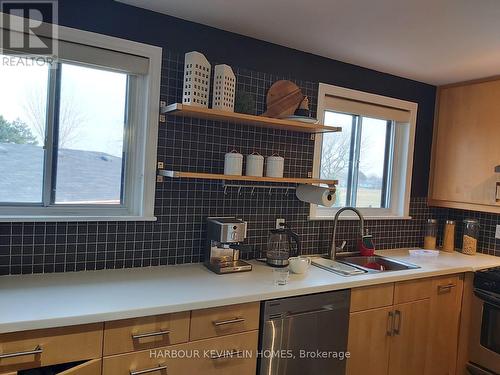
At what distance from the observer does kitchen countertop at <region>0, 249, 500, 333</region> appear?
146 cm

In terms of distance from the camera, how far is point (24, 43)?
184 centimetres

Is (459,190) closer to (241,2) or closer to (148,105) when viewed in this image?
(241,2)

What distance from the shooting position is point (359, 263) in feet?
9.14

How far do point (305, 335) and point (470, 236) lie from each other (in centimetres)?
187

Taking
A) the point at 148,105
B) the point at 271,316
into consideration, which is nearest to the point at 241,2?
the point at 148,105

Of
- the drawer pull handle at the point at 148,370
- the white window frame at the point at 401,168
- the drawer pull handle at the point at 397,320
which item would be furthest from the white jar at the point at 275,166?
the drawer pull handle at the point at 148,370

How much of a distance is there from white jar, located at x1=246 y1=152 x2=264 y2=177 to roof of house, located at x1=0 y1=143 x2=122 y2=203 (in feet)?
2.42

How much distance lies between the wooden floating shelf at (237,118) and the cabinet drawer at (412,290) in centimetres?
106

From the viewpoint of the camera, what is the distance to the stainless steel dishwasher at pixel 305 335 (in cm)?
192

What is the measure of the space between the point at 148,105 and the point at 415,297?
2.00 m

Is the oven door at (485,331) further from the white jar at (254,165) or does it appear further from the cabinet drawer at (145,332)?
the cabinet drawer at (145,332)

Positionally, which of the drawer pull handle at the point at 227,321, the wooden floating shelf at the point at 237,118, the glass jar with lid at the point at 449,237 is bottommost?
the drawer pull handle at the point at 227,321

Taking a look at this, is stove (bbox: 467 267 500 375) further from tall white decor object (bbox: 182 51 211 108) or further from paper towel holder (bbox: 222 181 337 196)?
tall white decor object (bbox: 182 51 211 108)

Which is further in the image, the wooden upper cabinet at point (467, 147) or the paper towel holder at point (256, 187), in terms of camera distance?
the wooden upper cabinet at point (467, 147)
